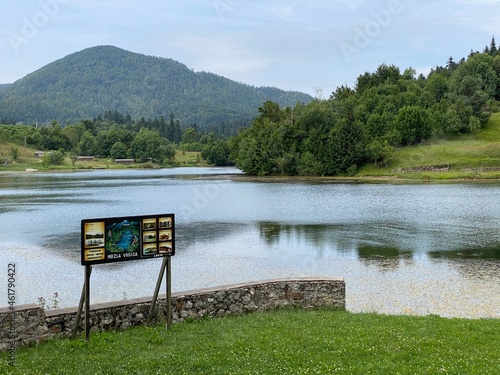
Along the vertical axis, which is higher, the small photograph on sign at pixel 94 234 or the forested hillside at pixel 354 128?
the forested hillside at pixel 354 128

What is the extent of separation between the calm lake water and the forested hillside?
171ft

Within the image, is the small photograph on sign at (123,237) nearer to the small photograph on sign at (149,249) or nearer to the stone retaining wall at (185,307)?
the small photograph on sign at (149,249)

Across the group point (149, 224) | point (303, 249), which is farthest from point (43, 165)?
point (149, 224)

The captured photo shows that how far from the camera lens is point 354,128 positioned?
357ft

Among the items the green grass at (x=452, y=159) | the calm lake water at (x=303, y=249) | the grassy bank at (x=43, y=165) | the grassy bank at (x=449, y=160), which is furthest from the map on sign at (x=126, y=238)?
the grassy bank at (x=43, y=165)

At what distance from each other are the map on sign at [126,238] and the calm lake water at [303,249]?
22.7ft

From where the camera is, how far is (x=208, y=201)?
57719mm

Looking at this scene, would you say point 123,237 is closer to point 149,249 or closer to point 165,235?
point 149,249

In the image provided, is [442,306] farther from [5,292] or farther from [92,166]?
[92,166]

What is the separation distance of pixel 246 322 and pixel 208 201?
4510cm

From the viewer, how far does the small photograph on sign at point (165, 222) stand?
12398 mm

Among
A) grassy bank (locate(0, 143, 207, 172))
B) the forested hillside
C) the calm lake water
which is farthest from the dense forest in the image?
grassy bank (locate(0, 143, 207, 172))

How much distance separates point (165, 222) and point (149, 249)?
0.80m

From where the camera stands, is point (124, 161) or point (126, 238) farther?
point (124, 161)
